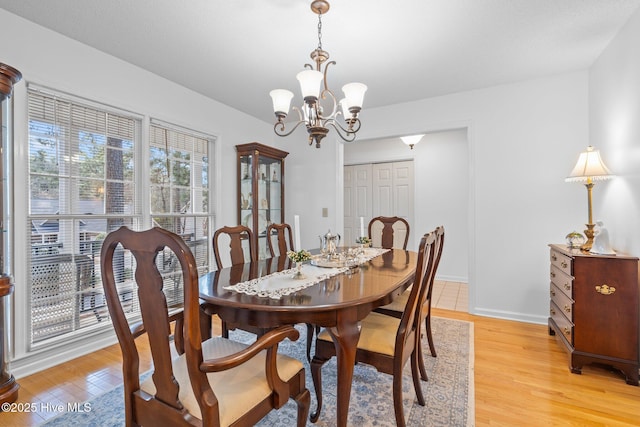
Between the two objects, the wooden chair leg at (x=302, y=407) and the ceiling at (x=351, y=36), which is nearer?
the wooden chair leg at (x=302, y=407)

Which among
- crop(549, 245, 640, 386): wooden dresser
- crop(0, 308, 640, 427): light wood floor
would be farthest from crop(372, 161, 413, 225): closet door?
crop(549, 245, 640, 386): wooden dresser

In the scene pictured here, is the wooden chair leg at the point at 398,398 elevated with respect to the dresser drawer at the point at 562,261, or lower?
lower

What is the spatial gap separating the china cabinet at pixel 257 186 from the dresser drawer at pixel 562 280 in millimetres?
3048

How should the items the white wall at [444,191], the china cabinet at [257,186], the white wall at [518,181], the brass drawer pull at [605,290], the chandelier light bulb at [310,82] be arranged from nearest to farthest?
the chandelier light bulb at [310,82] < the brass drawer pull at [605,290] < the white wall at [518,181] < the china cabinet at [257,186] < the white wall at [444,191]

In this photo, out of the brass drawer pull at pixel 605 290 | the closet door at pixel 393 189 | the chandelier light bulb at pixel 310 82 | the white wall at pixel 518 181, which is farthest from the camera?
the closet door at pixel 393 189

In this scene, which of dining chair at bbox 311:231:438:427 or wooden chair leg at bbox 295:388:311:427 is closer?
wooden chair leg at bbox 295:388:311:427

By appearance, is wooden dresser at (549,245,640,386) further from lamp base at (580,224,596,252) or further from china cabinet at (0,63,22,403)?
china cabinet at (0,63,22,403)

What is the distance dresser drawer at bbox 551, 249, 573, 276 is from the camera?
230cm

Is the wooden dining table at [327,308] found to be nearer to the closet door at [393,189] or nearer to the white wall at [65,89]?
the white wall at [65,89]

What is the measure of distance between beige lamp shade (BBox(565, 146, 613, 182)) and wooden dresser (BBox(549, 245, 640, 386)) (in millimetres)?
642

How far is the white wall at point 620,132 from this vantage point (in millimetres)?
2117

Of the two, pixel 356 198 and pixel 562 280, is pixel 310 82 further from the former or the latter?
pixel 356 198

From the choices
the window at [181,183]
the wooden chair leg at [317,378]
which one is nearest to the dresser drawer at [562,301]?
the wooden chair leg at [317,378]

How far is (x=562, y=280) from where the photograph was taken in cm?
247
